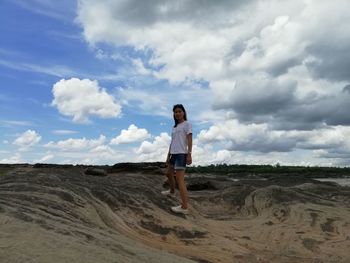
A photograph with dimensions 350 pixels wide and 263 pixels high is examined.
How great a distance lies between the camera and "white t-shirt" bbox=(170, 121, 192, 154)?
8.34 metres

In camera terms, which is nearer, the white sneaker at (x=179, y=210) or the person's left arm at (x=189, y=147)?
the person's left arm at (x=189, y=147)

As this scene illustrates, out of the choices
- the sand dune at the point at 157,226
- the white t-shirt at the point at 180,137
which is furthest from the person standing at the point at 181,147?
the sand dune at the point at 157,226

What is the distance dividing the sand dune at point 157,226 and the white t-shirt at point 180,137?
1.08 m

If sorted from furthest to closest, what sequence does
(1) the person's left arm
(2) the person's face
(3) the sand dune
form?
(2) the person's face, (1) the person's left arm, (3) the sand dune

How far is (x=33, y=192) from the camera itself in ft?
21.9

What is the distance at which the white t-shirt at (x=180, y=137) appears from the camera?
8.34 meters

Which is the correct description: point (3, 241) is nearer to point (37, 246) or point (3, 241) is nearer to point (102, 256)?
point (37, 246)

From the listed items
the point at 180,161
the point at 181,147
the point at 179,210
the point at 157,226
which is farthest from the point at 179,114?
the point at 157,226

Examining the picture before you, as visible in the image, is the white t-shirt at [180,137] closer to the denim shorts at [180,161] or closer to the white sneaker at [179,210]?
the denim shorts at [180,161]

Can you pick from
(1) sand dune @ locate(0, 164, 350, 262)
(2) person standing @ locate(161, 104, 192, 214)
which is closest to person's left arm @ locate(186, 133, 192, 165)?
(2) person standing @ locate(161, 104, 192, 214)

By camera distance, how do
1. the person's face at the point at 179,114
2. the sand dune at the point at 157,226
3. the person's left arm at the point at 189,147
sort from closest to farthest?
the sand dune at the point at 157,226 → the person's left arm at the point at 189,147 → the person's face at the point at 179,114

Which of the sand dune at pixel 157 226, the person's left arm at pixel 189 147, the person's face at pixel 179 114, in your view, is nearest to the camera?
the sand dune at pixel 157 226

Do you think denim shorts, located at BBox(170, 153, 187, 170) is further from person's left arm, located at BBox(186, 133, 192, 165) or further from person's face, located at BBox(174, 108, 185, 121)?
person's face, located at BBox(174, 108, 185, 121)

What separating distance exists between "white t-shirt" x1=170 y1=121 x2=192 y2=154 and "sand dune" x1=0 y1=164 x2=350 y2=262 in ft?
3.56
